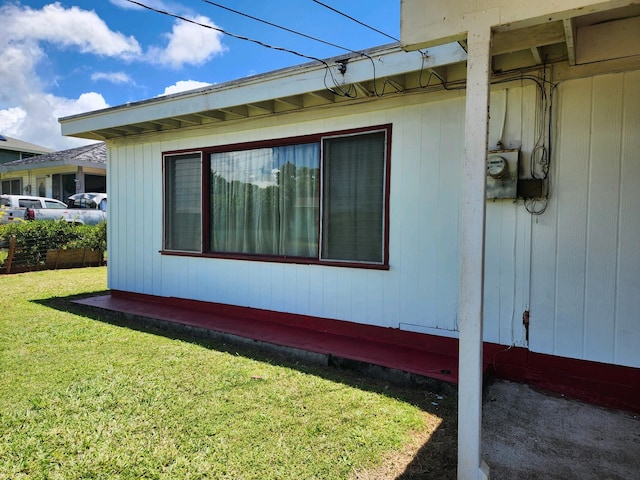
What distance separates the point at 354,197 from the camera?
434 centimetres

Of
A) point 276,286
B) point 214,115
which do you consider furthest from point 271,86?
point 276,286

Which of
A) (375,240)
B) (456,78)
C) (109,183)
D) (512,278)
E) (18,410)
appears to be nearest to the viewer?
(18,410)

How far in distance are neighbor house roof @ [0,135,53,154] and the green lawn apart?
2348cm

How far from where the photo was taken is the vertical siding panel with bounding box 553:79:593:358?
121 inches

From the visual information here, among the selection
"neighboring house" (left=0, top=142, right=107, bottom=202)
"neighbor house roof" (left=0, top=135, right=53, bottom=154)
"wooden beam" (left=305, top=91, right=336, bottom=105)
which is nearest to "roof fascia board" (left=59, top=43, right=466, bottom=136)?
"wooden beam" (left=305, top=91, right=336, bottom=105)

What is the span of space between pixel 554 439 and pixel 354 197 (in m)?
2.71

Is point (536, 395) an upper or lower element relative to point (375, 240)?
lower

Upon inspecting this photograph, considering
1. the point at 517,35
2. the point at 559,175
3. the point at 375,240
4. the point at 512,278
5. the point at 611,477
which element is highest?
the point at 517,35

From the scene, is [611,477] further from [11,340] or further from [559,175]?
[11,340]

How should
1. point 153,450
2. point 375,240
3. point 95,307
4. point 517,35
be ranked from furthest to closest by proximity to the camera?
point 95,307 → point 375,240 → point 517,35 → point 153,450

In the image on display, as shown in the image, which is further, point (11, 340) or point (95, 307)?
point (95, 307)

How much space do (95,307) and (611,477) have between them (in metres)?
5.89

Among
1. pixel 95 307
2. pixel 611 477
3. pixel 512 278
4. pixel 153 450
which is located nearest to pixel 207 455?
pixel 153 450

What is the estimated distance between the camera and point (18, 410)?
2.75 m
